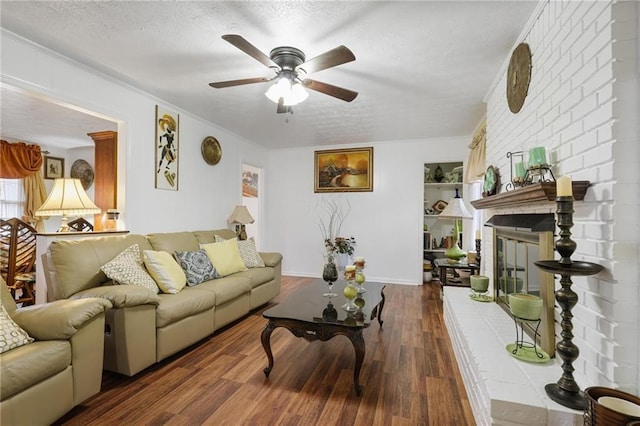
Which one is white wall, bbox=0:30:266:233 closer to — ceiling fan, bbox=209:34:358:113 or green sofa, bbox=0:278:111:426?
ceiling fan, bbox=209:34:358:113

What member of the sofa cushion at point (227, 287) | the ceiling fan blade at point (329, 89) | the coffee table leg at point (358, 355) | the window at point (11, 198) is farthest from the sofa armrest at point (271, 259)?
the window at point (11, 198)

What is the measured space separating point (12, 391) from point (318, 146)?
487 centimetres

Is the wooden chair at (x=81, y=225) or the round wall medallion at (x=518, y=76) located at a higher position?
the round wall medallion at (x=518, y=76)

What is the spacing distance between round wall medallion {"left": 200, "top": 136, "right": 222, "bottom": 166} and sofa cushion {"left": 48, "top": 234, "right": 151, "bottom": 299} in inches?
75.0

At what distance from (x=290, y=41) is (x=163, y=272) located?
7.15 ft

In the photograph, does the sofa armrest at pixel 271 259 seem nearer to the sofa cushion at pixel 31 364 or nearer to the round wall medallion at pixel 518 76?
the sofa cushion at pixel 31 364

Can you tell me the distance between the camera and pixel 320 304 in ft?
8.07

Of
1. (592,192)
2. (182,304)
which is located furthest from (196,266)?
(592,192)

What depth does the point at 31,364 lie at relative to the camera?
4.80ft

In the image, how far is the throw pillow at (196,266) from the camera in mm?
2945

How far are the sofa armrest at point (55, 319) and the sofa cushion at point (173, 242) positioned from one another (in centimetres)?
131

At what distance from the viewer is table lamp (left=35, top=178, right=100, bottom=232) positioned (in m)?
2.59

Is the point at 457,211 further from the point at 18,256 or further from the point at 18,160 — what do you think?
the point at 18,160

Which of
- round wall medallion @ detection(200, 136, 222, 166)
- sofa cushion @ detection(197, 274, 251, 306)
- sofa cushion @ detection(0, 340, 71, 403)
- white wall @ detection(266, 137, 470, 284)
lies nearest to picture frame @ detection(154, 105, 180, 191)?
round wall medallion @ detection(200, 136, 222, 166)
